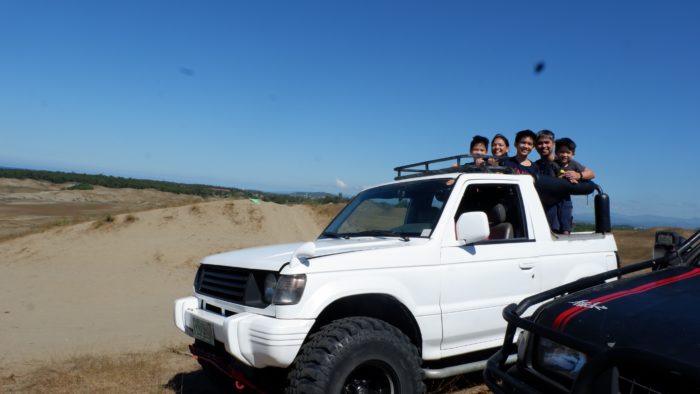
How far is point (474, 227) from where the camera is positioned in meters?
3.80

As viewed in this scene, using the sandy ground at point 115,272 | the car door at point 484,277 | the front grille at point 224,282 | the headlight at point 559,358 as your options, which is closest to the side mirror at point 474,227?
the car door at point 484,277

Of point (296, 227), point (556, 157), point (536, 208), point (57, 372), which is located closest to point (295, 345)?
point (536, 208)

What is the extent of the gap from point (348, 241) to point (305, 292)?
1.08 meters

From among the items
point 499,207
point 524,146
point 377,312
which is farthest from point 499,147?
point 377,312

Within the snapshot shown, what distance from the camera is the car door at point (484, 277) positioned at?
3998mm

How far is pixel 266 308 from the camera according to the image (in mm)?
3436

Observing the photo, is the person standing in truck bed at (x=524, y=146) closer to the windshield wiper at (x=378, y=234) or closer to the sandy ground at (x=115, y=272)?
the windshield wiper at (x=378, y=234)

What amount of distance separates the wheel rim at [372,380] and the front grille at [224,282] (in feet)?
3.13

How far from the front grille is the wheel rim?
3.13 feet

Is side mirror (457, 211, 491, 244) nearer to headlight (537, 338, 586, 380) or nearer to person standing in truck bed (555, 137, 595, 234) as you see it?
headlight (537, 338, 586, 380)

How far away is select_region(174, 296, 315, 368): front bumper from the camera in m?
3.21

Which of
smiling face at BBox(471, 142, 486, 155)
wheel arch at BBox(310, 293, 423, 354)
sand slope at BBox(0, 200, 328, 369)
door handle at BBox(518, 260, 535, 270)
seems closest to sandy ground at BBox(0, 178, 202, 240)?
sand slope at BBox(0, 200, 328, 369)

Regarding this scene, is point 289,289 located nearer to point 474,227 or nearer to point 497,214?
point 474,227

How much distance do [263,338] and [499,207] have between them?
2.61 m
